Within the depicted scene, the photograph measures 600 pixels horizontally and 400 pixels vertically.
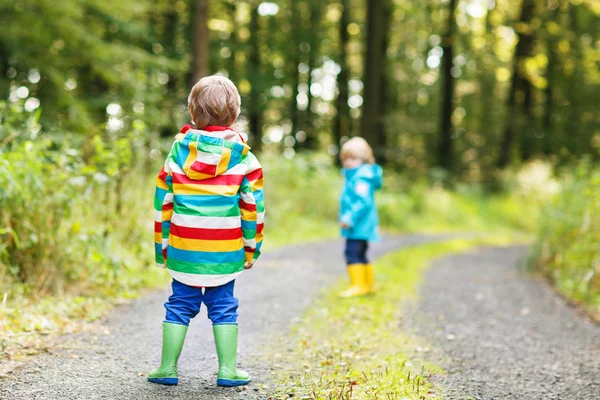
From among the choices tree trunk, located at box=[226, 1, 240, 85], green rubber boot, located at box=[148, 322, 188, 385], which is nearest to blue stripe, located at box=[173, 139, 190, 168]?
green rubber boot, located at box=[148, 322, 188, 385]

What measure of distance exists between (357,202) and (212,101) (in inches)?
116

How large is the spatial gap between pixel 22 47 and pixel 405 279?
7.62 m

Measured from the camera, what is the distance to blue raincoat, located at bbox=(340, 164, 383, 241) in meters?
6.09

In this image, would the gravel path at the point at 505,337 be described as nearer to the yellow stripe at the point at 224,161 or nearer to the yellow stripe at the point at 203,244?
the yellow stripe at the point at 203,244

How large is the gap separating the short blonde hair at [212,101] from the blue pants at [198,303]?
2.99 ft

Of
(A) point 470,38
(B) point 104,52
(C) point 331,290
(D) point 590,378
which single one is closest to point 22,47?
(B) point 104,52

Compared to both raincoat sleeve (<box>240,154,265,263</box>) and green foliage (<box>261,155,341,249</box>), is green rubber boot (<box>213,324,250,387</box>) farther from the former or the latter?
green foliage (<box>261,155,341,249</box>)

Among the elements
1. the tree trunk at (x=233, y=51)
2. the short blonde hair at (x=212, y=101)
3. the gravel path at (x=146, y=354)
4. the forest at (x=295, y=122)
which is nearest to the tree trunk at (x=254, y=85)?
the forest at (x=295, y=122)

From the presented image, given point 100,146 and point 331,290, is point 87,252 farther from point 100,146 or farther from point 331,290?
point 331,290

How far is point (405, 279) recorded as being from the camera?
7527mm

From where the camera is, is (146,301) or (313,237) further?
(313,237)

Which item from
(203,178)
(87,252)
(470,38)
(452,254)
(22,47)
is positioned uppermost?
(470,38)

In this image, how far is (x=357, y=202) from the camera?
6.10 metres

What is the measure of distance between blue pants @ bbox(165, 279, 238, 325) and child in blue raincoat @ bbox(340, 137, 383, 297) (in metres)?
2.70
